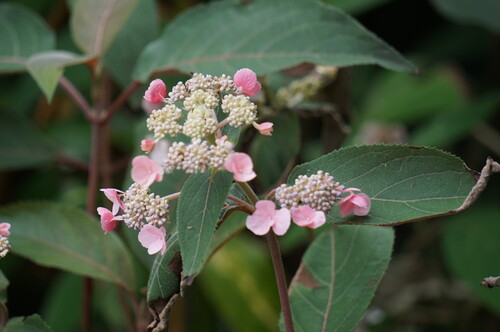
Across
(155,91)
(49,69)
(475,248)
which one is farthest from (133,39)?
(475,248)

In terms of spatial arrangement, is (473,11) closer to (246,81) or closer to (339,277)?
(339,277)

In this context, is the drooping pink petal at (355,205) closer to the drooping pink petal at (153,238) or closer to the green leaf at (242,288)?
the drooping pink petal at (153,238)

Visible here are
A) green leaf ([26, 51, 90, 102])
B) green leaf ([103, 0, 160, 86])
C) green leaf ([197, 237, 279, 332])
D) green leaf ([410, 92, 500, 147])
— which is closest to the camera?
green leaf ([26, 51, 90, 102])

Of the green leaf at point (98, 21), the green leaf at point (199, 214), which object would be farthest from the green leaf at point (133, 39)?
the green leaf at point (199, 214)

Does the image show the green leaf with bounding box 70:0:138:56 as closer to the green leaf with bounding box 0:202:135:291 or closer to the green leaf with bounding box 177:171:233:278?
the green leaf with bounding box 0:202:135:291

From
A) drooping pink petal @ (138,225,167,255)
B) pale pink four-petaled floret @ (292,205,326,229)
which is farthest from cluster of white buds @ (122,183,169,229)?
pale pink four-petaled floret @ (292,205,326,229)

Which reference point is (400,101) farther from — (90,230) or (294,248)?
(90,230)
